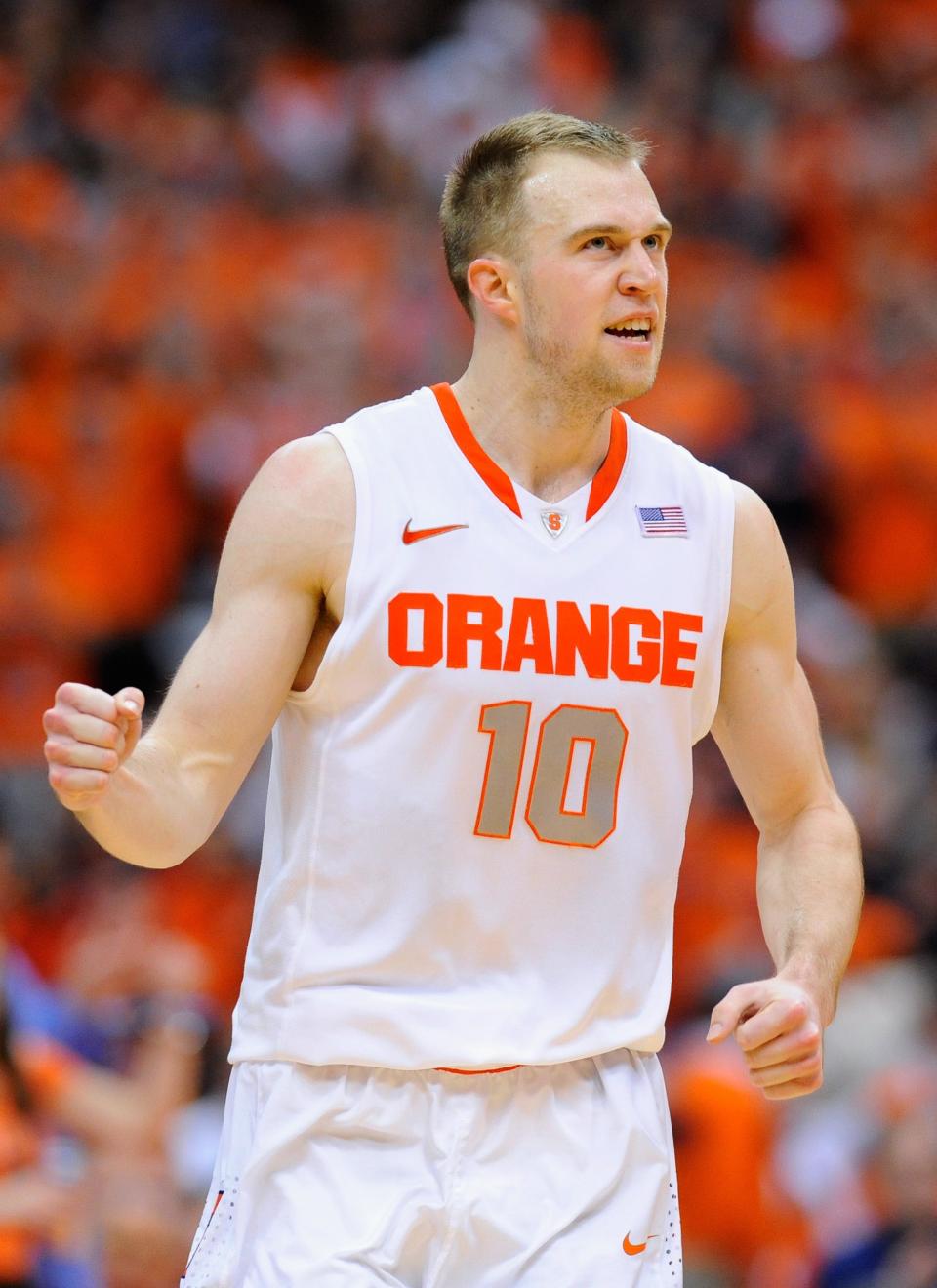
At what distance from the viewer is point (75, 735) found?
9.99 ft

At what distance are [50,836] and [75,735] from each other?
505 cm

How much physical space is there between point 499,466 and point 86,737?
100cm

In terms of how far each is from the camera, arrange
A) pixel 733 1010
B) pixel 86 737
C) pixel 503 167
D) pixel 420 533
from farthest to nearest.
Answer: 1. pixel 503 167
2. pixel 420 533
3. pixel 733 1010
4. pixel 86 737

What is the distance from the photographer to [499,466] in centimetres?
367

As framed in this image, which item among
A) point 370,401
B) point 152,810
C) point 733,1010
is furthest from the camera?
point 370,401

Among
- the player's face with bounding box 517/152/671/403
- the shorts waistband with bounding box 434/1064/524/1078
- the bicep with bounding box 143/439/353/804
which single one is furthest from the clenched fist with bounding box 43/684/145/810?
the player's face with bounding box 517/152/671/403

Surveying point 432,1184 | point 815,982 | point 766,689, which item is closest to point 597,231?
point 766,689

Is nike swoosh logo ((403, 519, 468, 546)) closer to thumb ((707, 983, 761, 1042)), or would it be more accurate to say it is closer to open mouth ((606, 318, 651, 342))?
open mouth ((606, 318, 651, 342))

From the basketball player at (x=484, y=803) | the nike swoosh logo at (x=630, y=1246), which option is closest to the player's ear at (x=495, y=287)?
the basketball player at (x=484, y=803)

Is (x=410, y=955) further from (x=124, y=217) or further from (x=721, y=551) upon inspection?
(x=124, y=217)

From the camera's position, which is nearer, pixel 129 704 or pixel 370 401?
pixel 129 704

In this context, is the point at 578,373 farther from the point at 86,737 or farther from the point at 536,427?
the point at 86,737

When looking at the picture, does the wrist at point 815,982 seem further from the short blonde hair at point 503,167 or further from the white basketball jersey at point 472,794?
the short blonde hair at point 503,167

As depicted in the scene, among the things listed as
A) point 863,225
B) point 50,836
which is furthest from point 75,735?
point 863,225
